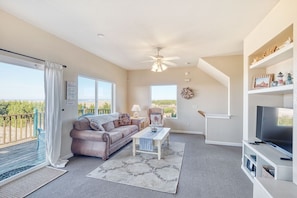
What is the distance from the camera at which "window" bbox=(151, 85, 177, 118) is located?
246 inches

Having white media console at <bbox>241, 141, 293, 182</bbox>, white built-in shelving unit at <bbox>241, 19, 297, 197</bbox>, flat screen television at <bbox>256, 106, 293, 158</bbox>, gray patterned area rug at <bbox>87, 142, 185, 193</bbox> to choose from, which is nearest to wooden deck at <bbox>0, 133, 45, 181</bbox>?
gray patterned area rug at <bbox>87, 142, 185, 193</bbox>

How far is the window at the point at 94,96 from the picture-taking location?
4090 mm

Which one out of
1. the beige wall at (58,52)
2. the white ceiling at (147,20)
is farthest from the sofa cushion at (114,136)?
the white ceiling at (147,20)

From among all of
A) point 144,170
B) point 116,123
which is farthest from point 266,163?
point 116,123

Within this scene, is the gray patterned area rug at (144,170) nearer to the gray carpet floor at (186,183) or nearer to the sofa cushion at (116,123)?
the gray carpet floor at (186,183)

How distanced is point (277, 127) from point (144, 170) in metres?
2.29

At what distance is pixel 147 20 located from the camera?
2.46m

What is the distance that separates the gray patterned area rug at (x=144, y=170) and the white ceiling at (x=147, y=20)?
268 centimetres

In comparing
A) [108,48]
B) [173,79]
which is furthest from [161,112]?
[108,48]

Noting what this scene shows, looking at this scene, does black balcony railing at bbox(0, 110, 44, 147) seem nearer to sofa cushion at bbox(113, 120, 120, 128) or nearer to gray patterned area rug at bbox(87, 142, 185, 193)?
gray patterned area rug at bbox(87, 142, 185, 193)

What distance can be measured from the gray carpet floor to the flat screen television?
791mm

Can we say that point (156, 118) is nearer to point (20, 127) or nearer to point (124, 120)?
point (124, 120)

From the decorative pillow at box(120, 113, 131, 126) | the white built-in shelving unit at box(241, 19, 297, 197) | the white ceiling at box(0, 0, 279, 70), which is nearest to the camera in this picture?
the white built-in shelving unit at box(241, 19, 297, 197)

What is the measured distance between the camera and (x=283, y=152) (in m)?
2.05
